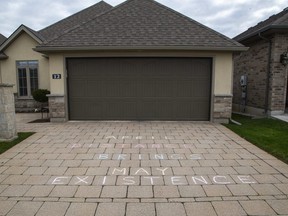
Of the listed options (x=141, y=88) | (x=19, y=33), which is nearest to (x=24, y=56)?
(x=19, y=33)

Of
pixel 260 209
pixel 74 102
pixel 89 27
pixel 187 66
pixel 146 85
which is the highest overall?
pixel 89 27

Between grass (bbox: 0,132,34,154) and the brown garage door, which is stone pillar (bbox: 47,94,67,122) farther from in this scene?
grass (bbox: 0,132,34,154)

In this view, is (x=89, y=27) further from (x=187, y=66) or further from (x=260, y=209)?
(x=260, y=209)

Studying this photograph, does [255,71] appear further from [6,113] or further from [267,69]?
[6,113]

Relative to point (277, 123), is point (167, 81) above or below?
above

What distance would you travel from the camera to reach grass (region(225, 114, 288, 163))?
5127mm

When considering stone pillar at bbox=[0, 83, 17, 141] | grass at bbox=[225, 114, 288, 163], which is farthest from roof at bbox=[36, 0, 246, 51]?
grass at bbox=[225, 114, 288, 163]

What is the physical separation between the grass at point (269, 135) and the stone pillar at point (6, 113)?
6.43 meters

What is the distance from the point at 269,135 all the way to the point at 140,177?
4.70 m

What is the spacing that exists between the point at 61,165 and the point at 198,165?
8.60ft

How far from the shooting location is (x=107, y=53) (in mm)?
8227

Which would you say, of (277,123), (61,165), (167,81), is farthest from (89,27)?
(277,123)

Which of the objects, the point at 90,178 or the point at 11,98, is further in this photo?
the point at 11,98

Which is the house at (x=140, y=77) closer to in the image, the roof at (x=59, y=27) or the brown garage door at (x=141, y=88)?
the brown garage door at (x=141, y=88)
